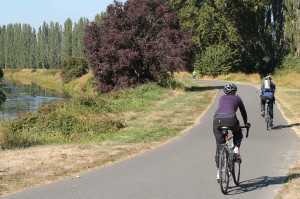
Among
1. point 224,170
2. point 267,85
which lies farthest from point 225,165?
point 267,85

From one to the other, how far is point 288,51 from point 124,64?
94.3ft

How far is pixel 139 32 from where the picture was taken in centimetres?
3325

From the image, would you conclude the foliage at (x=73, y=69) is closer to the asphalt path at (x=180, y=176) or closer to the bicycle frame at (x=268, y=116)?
the bicycle frame at (x=268, y=116)

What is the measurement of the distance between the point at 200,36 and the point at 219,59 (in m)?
4.65

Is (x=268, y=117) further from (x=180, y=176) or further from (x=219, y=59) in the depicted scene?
(x=219, y=59)

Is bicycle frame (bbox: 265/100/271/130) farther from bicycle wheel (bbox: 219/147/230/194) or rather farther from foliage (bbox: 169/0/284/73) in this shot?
foliage (bbox: 169/0/284/73)

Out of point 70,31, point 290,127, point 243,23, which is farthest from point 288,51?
point 70,31

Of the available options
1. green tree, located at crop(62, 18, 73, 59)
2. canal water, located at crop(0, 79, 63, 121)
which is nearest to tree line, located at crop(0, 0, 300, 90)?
canal water, located at crop(0, 79, 63, 121)

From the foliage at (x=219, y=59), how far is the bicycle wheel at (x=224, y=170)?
4995 centimetres

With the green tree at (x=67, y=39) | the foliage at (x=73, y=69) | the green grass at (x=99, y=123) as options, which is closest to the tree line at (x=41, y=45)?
the green tree at (x=67, y=39)

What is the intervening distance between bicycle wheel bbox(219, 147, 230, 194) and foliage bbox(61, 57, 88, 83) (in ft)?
207

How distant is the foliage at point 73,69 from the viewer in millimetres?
69188

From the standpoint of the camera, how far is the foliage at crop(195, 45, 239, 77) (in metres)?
56.3

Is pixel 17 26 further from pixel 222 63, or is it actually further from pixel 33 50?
pixel 222 63
